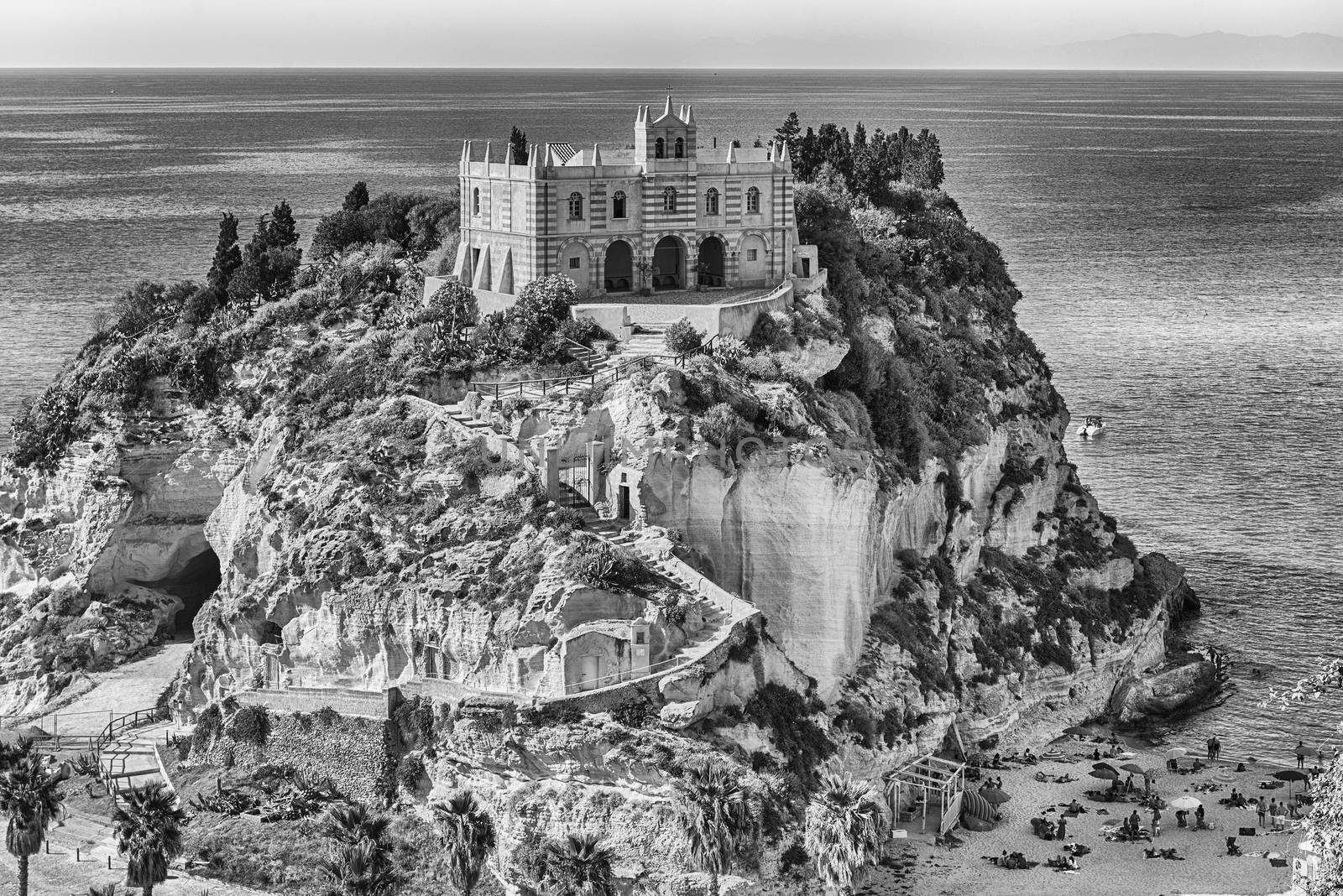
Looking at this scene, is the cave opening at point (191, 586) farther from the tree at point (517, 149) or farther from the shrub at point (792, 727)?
the shrub at point (792, 727)

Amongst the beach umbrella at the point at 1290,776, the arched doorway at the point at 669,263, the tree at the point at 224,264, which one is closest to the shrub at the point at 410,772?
the arched doorway at the point at 669,263

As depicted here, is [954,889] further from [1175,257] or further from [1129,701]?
[1175,257]

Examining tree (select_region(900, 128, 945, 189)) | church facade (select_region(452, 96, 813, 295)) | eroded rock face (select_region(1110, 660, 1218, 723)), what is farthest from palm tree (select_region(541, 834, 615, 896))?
tree (select_region(900, 128, 945, 189))

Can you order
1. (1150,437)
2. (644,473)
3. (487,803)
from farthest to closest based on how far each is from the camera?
(1150,437)
(644,473)
(487,803)

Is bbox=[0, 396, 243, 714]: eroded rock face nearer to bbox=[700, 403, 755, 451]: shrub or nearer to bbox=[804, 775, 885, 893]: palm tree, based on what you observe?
bbox=[700, 403, 755, 451]: shrub

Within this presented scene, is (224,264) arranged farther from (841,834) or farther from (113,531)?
(841,834)

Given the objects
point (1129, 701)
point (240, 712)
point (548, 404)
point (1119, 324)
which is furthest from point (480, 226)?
point (1119, 324)
